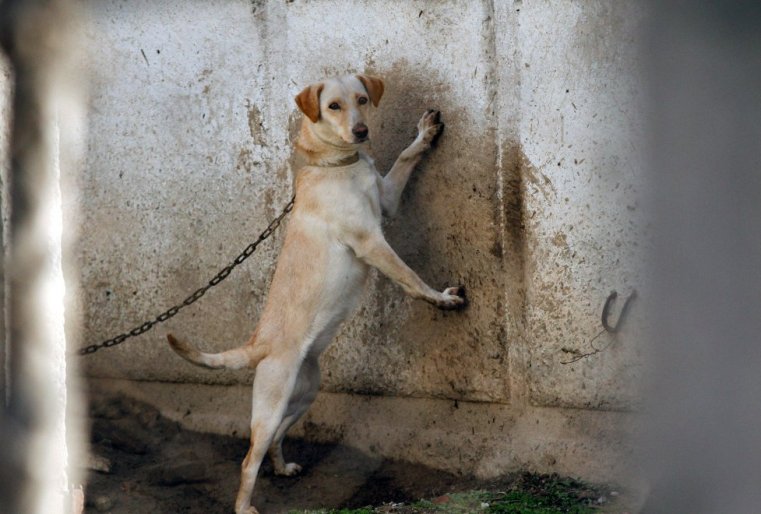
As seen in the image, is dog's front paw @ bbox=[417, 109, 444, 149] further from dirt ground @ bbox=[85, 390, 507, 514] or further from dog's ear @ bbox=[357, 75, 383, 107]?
dirt ground @ bbox=[85, 390, 507, 514]

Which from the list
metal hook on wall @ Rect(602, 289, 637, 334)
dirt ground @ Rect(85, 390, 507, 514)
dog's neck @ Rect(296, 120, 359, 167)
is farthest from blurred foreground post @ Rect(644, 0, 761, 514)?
dog's neck @ Rect(296, 120, 359, 167)

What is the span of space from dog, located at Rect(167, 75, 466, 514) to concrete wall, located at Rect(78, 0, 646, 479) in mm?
276

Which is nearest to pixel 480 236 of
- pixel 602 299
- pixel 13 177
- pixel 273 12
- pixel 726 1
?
pixel 602 299

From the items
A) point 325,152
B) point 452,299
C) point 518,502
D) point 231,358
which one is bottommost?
point 518,502

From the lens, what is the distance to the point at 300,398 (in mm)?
4805

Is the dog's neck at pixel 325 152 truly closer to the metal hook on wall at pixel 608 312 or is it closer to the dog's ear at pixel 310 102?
the dog's ear at pixel 310 102

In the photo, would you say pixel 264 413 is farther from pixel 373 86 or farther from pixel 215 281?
pixel 373 86

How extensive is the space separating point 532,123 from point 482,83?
1.06ft

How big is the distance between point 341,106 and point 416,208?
674 mm

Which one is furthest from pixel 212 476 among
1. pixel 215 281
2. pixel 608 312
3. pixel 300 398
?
pixel 608 312

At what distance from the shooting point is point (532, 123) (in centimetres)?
450

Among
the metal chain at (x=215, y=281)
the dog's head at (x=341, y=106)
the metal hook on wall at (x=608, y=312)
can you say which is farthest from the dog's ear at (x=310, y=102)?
the metal hook on wall at (x=608, y=312)

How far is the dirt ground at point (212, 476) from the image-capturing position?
4.79 metres

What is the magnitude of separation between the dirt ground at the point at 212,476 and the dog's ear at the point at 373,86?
174cm
